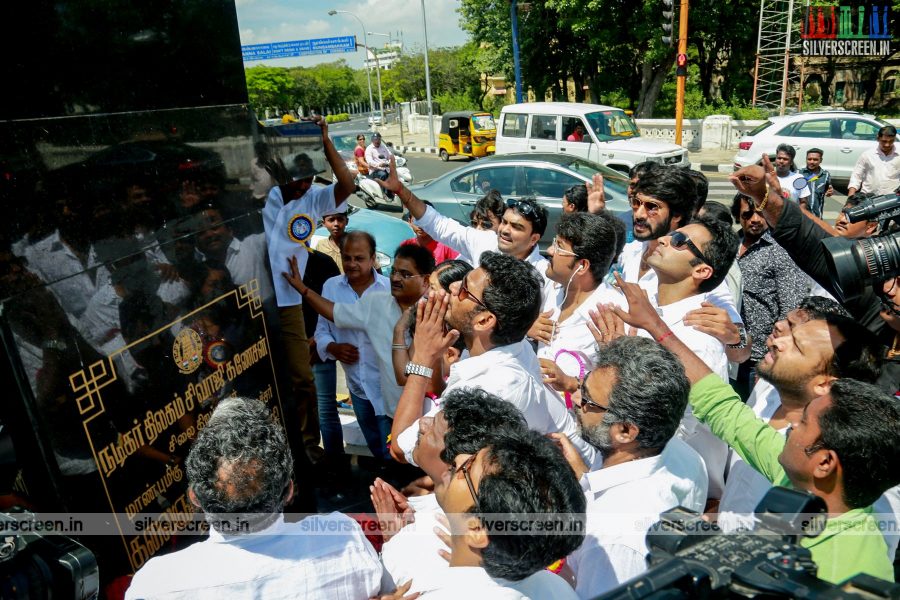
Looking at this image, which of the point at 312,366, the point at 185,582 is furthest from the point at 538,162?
the point at 185,582

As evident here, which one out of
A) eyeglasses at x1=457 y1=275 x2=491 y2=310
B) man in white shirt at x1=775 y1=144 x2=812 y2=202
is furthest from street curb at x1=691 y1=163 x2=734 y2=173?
eyeglasses at x1=457 y1=275 x2=491 y2=310

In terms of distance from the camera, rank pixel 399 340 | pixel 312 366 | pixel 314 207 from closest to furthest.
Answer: pixel 399 340
pixel 314 207
pixel 312 366

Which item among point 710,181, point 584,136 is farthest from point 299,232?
point 710,181

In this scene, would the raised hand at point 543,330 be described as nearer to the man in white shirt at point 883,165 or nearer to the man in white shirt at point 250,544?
the man in white shirt at point 250,544

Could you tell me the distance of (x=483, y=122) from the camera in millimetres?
20766

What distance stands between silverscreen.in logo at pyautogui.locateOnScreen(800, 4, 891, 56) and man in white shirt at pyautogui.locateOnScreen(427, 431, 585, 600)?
2846 centimetres

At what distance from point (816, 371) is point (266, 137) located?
94.0 inches

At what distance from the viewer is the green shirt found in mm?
1603

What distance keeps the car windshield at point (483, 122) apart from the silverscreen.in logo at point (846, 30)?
13.4 m

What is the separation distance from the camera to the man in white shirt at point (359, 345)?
3646mm

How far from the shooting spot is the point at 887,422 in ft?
5.42

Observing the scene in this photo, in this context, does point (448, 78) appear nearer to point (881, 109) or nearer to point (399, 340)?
point (881, 109)

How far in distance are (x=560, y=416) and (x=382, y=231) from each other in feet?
16.3

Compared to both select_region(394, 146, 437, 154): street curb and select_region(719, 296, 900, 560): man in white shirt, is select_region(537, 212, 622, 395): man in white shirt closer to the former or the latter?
select_region(719, 296, 900, 560): man in white shirt
